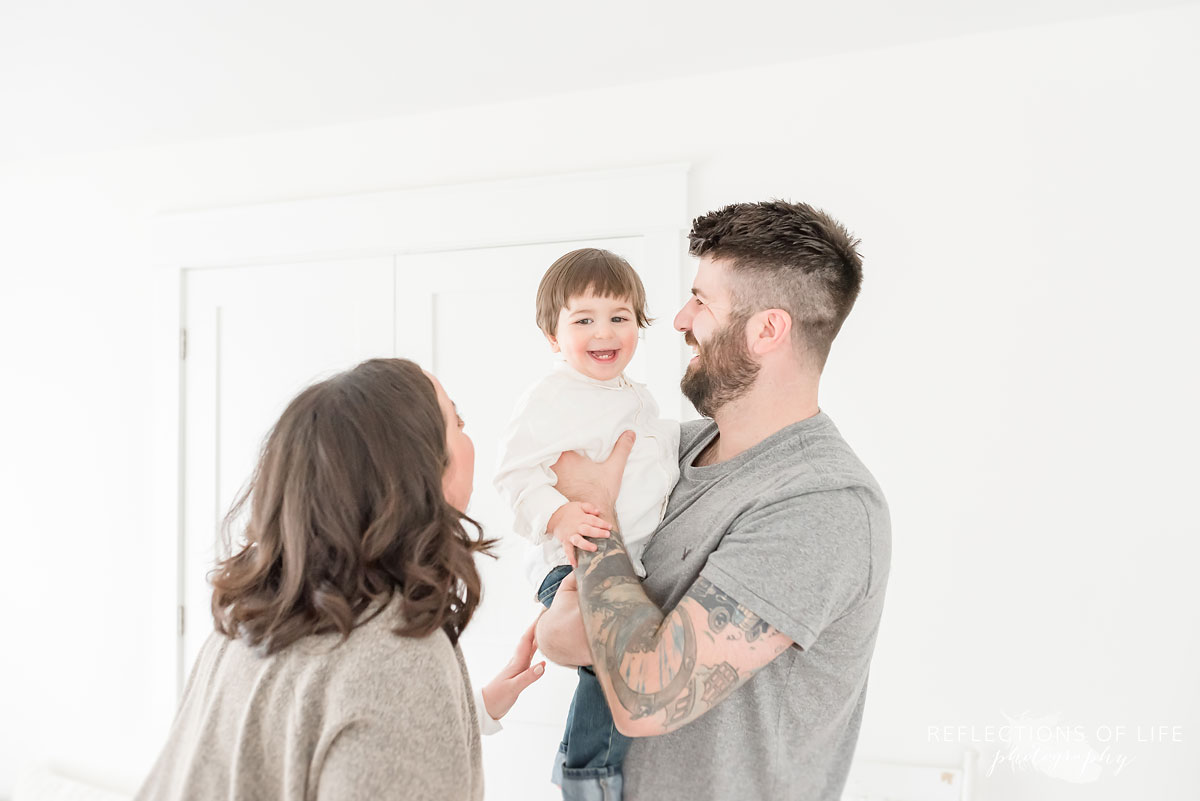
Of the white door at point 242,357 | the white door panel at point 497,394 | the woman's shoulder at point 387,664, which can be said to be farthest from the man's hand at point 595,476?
the white door at point 242,357

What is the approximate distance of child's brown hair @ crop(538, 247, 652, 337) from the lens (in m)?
1.40

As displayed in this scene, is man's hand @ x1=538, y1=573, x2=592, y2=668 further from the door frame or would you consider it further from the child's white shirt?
the door frame

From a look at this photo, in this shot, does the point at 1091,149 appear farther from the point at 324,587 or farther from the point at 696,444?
the point at 324,587

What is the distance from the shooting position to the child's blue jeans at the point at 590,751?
1.17m

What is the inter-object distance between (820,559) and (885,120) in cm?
140

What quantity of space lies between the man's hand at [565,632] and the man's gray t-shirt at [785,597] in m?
0.14

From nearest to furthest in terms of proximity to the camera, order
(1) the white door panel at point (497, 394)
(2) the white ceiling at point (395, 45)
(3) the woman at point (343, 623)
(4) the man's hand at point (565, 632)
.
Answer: (3) the woman at point (343, 623) → (4) the man's hand at point (565, 632) → (2) the white ceiling at point (395, 45) → (1) the white door panel at point (497, 394)

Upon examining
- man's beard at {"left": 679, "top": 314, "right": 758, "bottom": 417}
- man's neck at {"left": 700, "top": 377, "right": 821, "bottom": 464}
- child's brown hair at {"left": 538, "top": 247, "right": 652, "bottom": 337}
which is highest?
child's brown hair at {"left": 538, "top": 247, "right": 652, "bottom": 337}

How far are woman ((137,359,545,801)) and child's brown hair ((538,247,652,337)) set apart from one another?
1.37 ft

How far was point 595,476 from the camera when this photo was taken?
1.24 meters

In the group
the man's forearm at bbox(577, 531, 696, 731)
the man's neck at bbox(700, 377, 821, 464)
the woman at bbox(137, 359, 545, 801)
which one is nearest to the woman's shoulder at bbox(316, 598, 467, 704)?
the woman at bbox(137, 359, 545, 801)

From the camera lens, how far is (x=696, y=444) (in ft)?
4.43

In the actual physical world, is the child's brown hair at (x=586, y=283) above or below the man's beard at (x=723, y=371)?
above

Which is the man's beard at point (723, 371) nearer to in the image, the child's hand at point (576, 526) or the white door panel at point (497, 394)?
the child's hand at point (576, 526)
